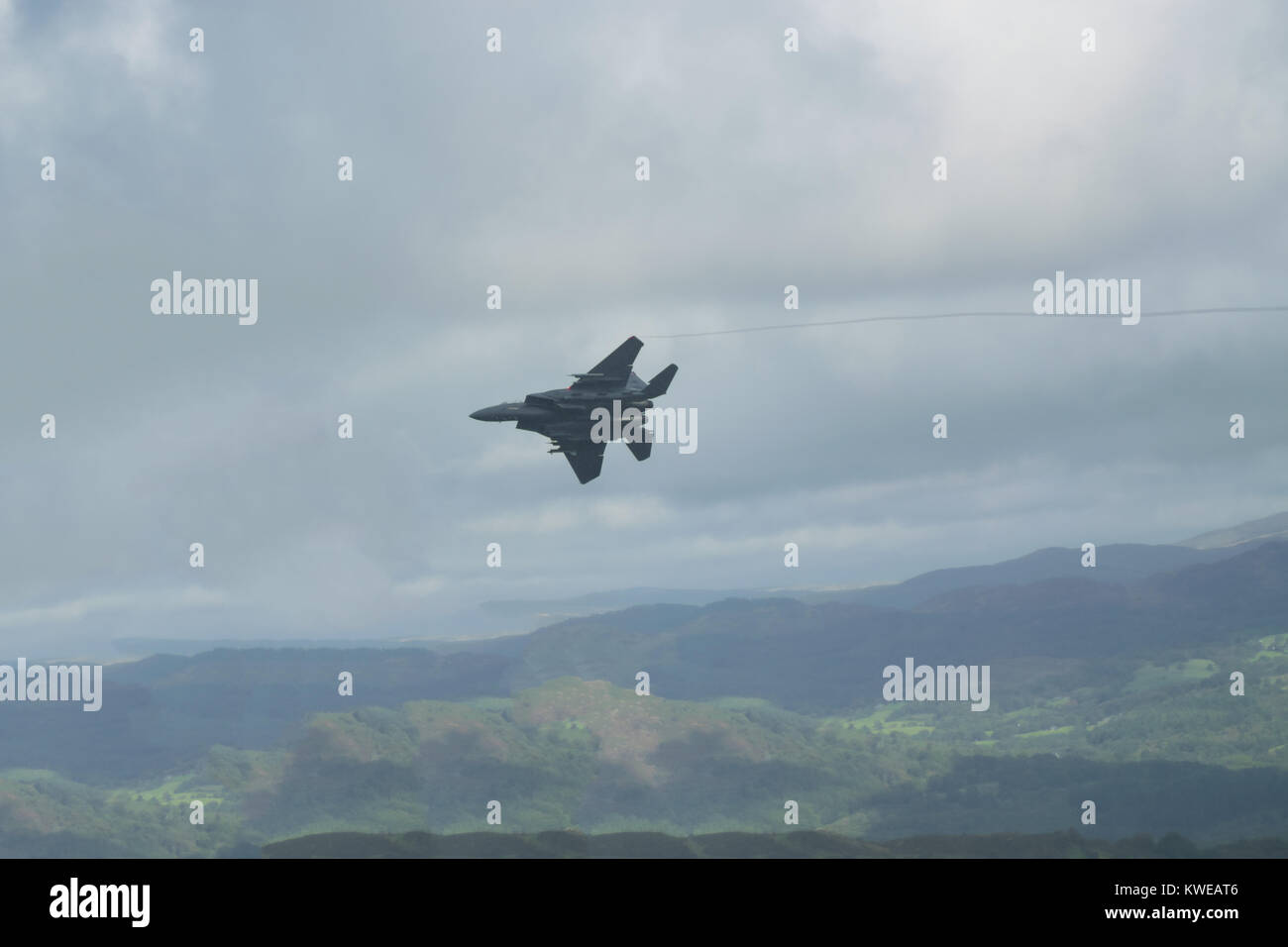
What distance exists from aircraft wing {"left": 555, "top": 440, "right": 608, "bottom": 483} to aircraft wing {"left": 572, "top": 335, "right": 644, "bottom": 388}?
7.29 m

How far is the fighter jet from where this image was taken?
131000 millimetres

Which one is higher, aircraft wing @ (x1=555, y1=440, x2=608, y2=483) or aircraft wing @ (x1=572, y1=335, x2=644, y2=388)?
aircraft wing @ (x1=572, y1=335, x2=644, y2=388)

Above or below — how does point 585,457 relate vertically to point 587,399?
below

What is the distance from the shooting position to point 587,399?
432ft

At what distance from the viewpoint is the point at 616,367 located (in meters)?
131

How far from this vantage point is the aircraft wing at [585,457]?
444 ft

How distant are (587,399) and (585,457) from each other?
7609 millimetres

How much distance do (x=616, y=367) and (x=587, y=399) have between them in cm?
475

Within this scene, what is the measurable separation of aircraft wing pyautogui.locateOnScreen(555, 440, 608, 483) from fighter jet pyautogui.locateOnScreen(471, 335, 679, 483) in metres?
1.58
